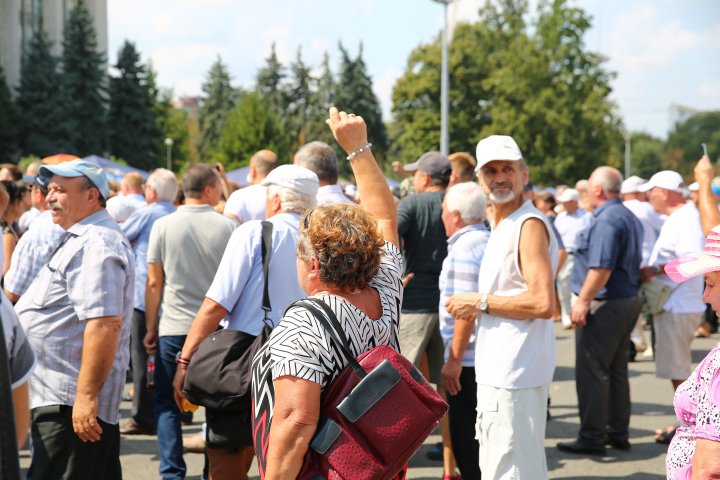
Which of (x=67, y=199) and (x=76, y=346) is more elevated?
(x=67, y=199)

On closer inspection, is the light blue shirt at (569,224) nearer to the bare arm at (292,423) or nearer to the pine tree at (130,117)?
the bare arm at (292,423)

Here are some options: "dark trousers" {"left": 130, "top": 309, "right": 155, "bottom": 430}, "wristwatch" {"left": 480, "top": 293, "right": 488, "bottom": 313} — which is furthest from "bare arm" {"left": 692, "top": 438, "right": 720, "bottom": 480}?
"dark trousers" {"left": 130, "top": 309, "right": 155, "bottom": 430}

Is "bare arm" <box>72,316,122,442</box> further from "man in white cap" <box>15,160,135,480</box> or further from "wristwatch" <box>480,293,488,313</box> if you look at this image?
"wristwatch" <box>480,293,488,313</box>

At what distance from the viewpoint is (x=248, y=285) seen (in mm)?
4266

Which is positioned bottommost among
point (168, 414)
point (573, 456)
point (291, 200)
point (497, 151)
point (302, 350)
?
point (573, 456)

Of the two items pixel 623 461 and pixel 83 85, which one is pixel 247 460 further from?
pixel 83 85

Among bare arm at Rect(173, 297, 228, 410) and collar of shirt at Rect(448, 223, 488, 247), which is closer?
bare arm at Rect(173, 297, 228, 410)

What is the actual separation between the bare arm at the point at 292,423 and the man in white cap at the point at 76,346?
1.57 m

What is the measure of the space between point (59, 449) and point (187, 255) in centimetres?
245

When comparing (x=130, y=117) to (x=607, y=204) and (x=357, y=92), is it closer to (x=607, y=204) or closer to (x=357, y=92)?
(x=357, y=92)

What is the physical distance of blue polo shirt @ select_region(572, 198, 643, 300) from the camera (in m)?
6.77

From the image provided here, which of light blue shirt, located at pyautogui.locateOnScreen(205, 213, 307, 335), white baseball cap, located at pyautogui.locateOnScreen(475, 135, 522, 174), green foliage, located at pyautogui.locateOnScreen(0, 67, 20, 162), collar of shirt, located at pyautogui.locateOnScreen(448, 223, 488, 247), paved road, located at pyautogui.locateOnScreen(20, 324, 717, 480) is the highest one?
green foliage, located at pyautogui.locateOnScreen(0, 67, 20, 162)

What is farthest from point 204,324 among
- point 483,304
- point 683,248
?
point 683,248

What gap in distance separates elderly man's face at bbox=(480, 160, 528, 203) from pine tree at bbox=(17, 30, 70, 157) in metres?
53.6
